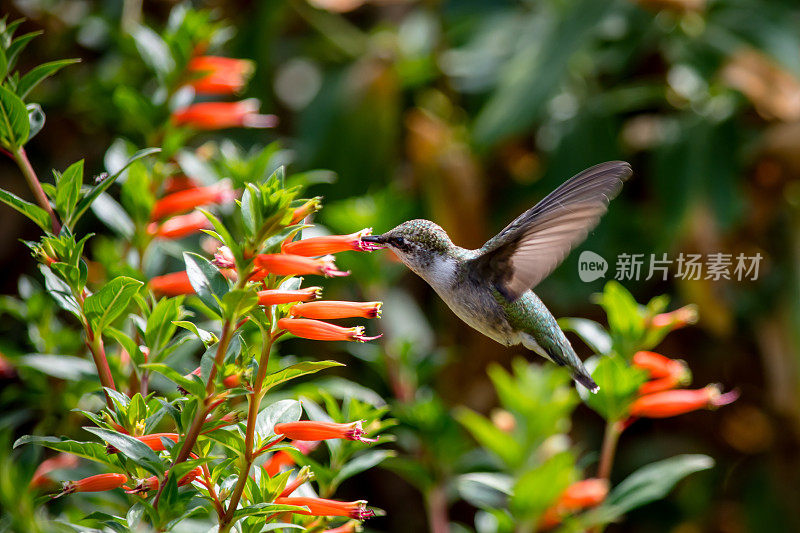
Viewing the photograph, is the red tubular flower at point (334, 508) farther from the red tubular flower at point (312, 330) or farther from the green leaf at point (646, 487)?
the green leaf at point (646, 487)

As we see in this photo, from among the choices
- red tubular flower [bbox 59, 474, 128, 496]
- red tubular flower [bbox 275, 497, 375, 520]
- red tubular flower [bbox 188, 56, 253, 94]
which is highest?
red tubular flower [bbox 188, 56, 253, 94]

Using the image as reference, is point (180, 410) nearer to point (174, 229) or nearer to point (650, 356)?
point (174, 229)

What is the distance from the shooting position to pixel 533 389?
4.62ft

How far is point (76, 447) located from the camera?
0.75 meters

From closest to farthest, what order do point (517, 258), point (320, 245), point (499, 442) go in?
point (320, 245)
point (517, 258)
point (499, 442)

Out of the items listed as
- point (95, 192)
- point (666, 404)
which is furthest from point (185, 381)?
point (666, 404)

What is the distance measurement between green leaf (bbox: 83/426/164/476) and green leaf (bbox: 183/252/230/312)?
0.14 meters

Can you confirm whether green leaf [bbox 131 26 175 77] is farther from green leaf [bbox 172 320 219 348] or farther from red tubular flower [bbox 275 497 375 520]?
red tubular flower [bbox 275 497 375 520]

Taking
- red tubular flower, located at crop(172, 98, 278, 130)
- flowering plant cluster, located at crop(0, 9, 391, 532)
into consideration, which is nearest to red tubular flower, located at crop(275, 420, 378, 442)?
flowering plant cluster, located at crop(0, 9, 391, 532)

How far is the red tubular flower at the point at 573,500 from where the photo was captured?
4.19 ft

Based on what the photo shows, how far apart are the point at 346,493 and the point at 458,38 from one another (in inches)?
65.2

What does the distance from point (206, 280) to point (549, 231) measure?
42cm

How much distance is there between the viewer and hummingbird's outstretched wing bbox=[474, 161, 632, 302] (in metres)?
0.91

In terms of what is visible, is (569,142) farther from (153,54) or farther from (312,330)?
(312,330)
